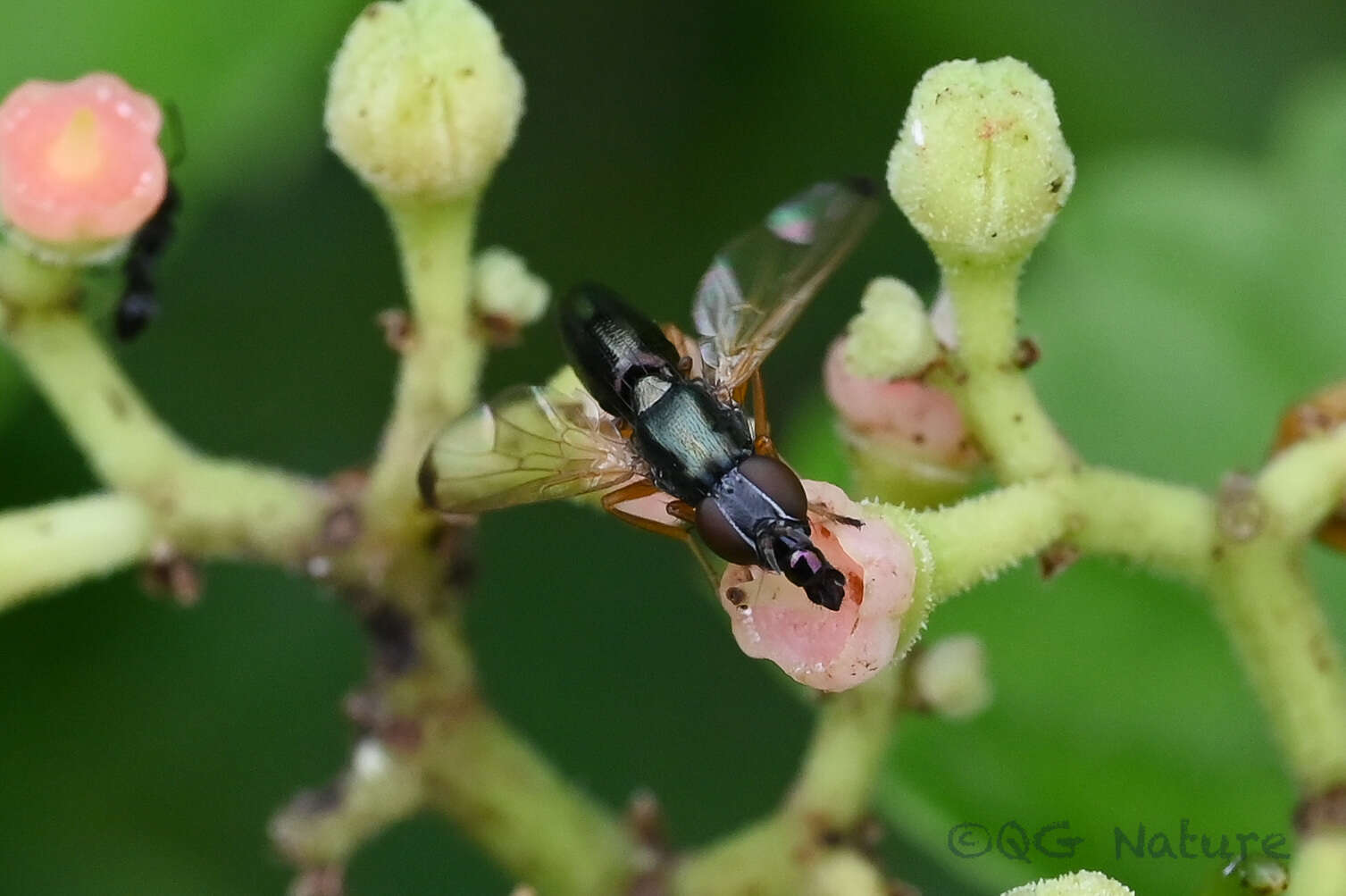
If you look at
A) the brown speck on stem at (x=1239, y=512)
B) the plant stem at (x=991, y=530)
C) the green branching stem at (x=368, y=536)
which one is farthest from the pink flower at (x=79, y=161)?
the brown speck on stem at (x=1239, y=512)

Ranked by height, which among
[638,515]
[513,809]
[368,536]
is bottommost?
[513,809]

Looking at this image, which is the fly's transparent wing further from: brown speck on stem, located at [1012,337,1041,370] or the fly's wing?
brown speck on stem, located at [1012,337,1041,370]

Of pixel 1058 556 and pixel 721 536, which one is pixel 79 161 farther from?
pixel 1058 556

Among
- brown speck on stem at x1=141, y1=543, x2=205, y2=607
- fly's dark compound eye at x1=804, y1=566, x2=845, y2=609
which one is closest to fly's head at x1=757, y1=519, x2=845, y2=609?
fly's dark compound eye at x1=804, y1=566, x2=845, y2=609

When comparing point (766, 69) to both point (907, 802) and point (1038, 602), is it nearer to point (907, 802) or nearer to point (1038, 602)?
point (1038, 602)

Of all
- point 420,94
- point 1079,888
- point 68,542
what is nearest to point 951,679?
point 1079,888

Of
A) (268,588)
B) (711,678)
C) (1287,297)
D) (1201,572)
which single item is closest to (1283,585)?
(1201,572)
